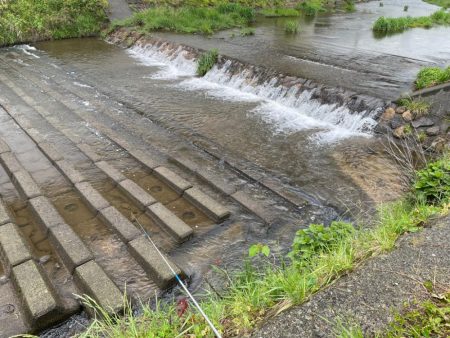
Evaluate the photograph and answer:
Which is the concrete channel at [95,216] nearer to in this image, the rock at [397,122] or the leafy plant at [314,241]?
the leafy plant at [314,241]

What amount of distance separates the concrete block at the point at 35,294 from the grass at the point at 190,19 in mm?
14291

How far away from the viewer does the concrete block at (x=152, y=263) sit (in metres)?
3.87

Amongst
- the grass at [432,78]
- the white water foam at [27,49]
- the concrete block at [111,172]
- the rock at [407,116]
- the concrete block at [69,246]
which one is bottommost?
the concrete block at [69,246]

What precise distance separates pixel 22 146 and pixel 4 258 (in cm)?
Result: 344

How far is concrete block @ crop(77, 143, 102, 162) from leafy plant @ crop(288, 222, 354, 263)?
14.1ft

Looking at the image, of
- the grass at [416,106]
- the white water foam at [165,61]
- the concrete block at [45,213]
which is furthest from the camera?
the white water foam at [165,61]

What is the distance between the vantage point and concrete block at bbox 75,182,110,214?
4980mm

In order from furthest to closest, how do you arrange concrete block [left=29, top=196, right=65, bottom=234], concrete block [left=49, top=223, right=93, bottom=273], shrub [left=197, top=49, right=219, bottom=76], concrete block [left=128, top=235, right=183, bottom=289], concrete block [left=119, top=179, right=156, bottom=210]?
shrub [left=197, top=49, right=219, bottom=76], concrete block [left=119, top=179, right=156, bottom=210], concrete block [left=29, top=196, right=65, bottom=234], concrete block [left=49, top=223, right=93, bottom=273], concrete block [left=128, top=235, right=183, bottom=289]

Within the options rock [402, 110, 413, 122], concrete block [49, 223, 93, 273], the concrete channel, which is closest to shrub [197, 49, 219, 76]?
the concrete channel

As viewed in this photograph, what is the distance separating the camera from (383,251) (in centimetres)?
309

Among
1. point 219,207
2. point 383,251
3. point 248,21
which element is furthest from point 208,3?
point 383,251

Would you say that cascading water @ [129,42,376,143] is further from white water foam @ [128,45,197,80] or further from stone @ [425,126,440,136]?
stone @ [425,126,440,136]

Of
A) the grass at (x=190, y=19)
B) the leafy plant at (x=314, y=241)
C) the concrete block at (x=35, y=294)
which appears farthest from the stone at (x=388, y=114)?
the grass at (x=190, y=19)

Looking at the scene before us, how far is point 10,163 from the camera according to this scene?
19.5 feet
